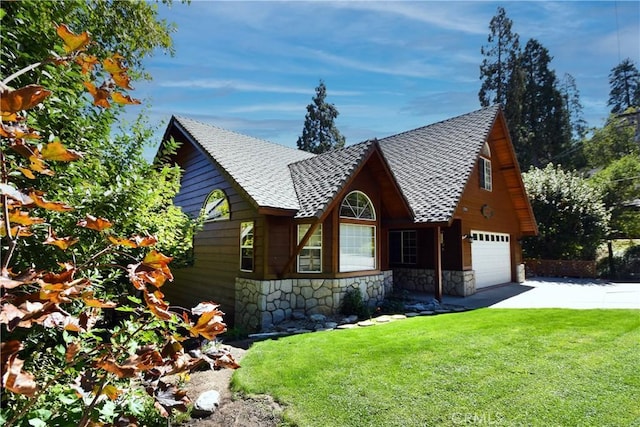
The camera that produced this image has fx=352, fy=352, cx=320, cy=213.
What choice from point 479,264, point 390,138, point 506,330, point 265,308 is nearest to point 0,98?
point 506,330

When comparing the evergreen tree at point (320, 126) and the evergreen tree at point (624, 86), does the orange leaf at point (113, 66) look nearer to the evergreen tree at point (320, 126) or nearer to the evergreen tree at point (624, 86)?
the evergreen tree at point (320, 126)

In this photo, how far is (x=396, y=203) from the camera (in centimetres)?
1076

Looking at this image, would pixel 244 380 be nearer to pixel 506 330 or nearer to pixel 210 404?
pixel 210 404

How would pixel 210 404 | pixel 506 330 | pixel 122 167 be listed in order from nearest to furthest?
pixel 210 404 < pixel 122 167 < pixel 506 330

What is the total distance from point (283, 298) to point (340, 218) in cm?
256

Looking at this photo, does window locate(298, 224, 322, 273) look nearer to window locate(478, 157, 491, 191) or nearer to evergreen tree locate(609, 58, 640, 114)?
window locate(478, 157, 491, 191)

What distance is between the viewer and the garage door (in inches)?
520

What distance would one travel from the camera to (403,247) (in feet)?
44.2

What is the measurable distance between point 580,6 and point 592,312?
284 inches

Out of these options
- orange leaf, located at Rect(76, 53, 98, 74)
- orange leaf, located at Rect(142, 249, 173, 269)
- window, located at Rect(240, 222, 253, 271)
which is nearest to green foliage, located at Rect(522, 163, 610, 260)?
window, located at Rect(240, 222, 253, 271)

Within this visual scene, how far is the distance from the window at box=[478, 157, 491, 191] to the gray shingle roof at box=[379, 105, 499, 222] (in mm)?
1030

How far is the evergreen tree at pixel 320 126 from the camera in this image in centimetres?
3672

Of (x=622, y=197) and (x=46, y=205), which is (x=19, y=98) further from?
(x=622, y=197)

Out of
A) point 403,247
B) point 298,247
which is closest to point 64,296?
point 298,247
